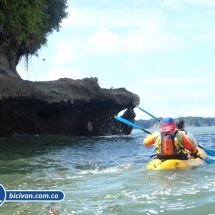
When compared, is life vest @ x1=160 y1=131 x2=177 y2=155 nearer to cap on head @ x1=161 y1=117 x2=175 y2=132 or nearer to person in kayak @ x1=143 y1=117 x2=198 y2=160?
person in kayak @ x1=143 y1=117 x2=198 y2=160

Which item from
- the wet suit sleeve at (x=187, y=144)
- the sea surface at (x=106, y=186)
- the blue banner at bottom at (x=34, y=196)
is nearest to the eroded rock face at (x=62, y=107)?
the sea surface at (x=106, y=186)

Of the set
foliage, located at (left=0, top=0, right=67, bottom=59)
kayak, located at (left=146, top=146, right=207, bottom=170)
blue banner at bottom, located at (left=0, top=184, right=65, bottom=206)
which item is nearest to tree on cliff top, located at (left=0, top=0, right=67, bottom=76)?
foliage, located at (left=0, top=0, right=67, bottom=59)

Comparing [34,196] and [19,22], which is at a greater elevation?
[19,22]

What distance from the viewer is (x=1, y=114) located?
1902cm

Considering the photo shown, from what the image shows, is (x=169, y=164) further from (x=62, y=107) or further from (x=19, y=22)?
(x=62, y=107)

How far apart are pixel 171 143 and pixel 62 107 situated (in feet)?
44.6

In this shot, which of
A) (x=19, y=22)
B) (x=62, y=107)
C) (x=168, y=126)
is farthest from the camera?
(x=62, y=107)

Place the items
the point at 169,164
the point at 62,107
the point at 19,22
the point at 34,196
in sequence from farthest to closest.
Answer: the point at 62,107, the point at 19,22, the point at 169,164, the point at 34,196

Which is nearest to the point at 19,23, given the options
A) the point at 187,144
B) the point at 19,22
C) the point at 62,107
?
the point at 19,22

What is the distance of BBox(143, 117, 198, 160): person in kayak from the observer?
8.81 metres

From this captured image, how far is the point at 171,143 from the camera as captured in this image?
29.0 ft

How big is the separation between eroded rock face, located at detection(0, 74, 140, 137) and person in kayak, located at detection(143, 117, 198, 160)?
1040 cm

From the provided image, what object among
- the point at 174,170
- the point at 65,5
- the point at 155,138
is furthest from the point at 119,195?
the point at 65,5

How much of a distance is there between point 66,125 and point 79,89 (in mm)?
2732
